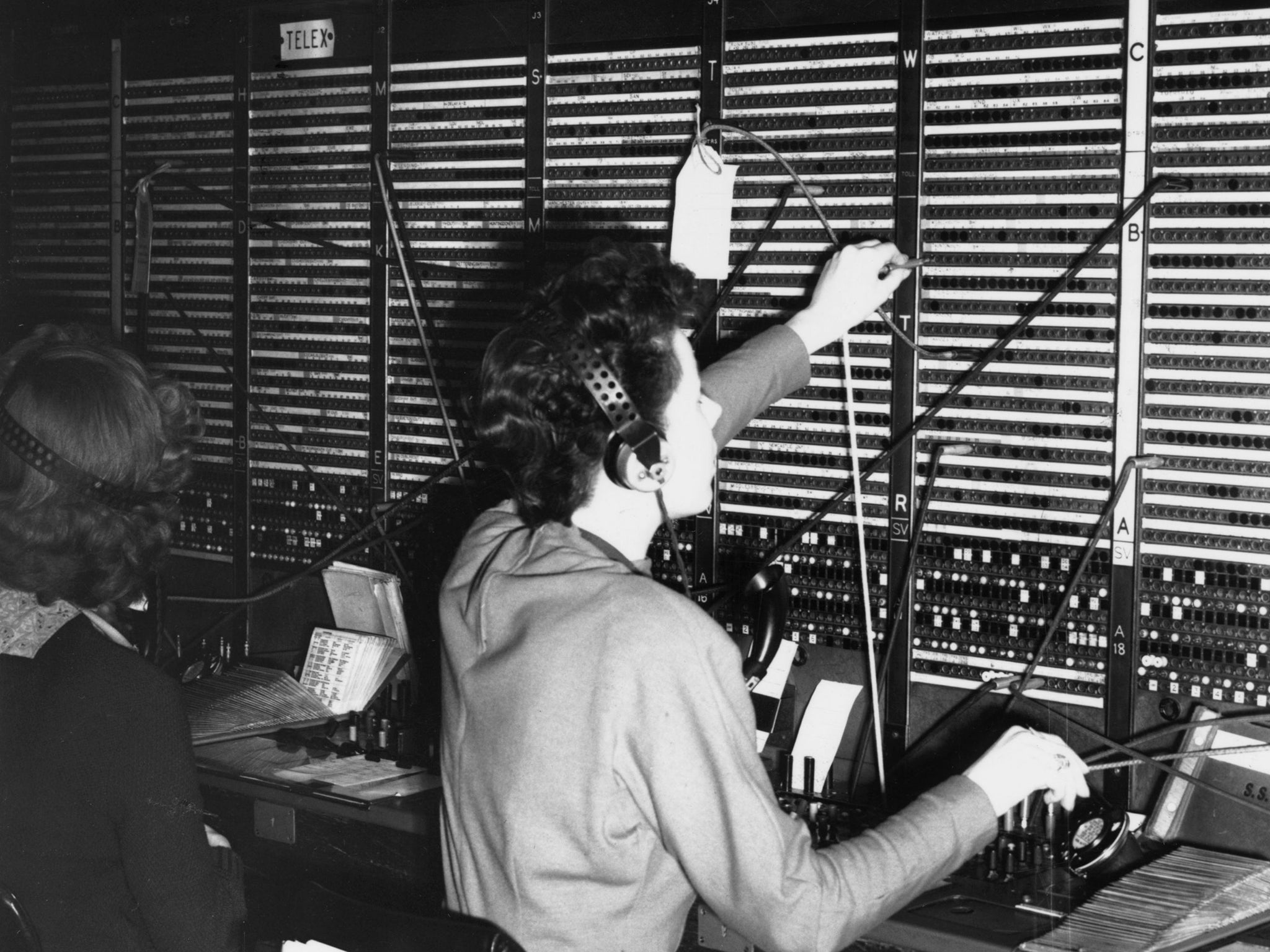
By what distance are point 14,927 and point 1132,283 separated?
187cm

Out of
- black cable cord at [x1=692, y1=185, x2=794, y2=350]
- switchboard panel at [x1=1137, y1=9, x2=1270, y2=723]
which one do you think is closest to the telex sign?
black cable cord at [x1=692, y1=185, x2=794, y2=350]

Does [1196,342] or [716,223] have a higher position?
[716,223]

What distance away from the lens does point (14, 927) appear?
154 cm

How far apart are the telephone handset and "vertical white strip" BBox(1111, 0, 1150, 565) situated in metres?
0.56

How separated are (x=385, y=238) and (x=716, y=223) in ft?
2.74

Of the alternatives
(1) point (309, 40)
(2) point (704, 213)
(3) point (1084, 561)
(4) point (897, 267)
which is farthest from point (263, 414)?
(3) point (1084, 561)

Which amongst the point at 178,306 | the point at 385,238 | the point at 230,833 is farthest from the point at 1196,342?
the point at 178,306

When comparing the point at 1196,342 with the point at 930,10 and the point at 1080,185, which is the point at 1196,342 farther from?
the point at 930,10

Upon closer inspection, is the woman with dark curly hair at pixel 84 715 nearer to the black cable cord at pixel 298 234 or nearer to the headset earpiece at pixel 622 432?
the headset earpiece at pixel 622 432

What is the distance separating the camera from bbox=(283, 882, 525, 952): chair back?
1289 mm

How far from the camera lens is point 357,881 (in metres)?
2.36

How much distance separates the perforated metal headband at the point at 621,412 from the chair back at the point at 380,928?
0.54 metres

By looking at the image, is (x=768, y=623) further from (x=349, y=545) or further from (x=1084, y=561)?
(x=349, y=545)

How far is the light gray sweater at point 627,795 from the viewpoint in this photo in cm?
134
